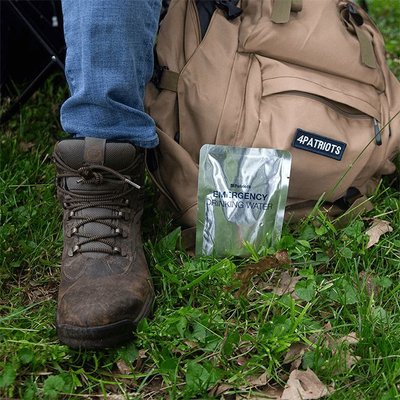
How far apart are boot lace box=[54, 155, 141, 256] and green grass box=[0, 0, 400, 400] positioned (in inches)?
6.4

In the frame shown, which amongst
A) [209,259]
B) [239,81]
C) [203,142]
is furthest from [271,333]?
[239,81]

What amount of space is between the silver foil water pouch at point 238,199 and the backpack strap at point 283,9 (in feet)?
1.17

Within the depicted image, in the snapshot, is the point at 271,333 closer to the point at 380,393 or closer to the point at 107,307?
the point at 380,393

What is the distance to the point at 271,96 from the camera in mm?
1653

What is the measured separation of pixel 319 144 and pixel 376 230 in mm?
288

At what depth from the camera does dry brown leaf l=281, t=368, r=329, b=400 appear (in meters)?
1.24

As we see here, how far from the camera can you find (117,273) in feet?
4.68

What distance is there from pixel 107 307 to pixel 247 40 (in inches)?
31.2

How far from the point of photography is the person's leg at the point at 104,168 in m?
1.35

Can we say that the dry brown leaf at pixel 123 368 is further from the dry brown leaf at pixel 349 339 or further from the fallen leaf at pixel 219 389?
the dry brown leaf at pixel 349 339

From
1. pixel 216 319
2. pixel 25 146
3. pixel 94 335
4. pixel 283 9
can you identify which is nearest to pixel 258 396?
pixel 216 319

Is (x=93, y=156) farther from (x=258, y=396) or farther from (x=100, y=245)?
(x=258, y=396)

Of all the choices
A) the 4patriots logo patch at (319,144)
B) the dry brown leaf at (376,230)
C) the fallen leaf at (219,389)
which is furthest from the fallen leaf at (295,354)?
the 4patriots logo patch at (319,144)

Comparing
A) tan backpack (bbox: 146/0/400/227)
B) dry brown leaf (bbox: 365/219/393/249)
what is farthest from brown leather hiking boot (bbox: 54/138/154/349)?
dry brown leaf (bbox: 365/219/393/249)
